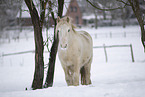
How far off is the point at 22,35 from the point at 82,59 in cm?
2607

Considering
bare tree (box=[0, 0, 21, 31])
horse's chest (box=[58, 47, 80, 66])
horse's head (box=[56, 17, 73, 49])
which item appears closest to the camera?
horse's head (box=[56, 17, 73, 49])

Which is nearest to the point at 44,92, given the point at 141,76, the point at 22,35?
the point at 141,76

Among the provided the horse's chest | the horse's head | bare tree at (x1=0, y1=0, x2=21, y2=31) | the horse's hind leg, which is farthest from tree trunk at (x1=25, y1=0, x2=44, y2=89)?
the horse's hind leg

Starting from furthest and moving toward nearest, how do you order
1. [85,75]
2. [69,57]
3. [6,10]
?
1. [6,10]
2. [85,75]
3. [69,57]

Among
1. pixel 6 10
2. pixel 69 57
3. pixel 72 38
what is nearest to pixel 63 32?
pixel 72 38

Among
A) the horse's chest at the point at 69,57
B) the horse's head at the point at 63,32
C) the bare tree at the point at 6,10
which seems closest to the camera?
the horse's head at the point at 63,32

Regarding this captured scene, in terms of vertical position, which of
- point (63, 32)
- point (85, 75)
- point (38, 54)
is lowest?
point (85, 75)

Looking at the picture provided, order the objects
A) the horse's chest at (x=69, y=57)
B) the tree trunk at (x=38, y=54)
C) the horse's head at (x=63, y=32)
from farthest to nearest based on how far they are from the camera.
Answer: the tree trunk at (x=38, y=54)
the horse's chest at (x=69, y=57)
the horse's head at (x=63, y=32)

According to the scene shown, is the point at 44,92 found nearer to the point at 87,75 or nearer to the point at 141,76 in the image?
the point at 87,75

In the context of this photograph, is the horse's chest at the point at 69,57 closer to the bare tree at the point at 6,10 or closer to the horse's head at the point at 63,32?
the horse's head at the point at 63,32

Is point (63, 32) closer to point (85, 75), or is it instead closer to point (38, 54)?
point (38, 54)

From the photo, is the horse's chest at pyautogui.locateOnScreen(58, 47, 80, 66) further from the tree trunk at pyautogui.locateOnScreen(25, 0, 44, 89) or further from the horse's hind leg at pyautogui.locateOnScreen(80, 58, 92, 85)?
the horse's hind leg at pyautogui.locateOnScreen(80, 58, 92, 85)

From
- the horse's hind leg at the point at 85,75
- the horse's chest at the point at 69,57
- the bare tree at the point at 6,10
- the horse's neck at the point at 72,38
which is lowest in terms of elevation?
the horse's hind leg at the point at 85,75

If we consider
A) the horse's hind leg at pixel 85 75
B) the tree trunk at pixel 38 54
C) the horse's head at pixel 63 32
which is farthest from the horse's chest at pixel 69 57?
the horse's hind leg at pixel 85 75
